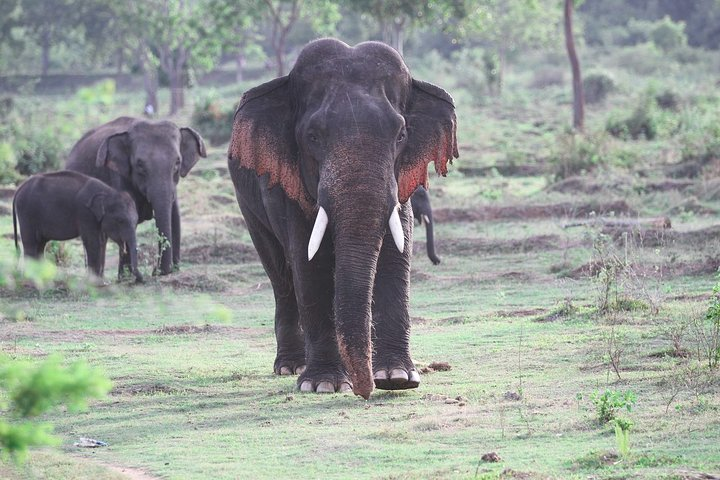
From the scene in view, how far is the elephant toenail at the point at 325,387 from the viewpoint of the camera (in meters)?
8.88

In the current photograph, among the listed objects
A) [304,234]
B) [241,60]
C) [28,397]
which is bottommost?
[241,60]

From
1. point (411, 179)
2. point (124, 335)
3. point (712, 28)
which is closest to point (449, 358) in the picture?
point (411, 179)

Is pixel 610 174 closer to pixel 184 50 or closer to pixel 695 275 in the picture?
pixel 695 275

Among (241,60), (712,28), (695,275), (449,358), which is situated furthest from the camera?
(712,28)

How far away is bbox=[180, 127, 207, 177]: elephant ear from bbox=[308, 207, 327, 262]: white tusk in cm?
1021

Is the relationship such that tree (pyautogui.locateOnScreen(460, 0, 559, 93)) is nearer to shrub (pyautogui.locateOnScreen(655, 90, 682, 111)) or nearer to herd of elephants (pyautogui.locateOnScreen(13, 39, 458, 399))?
shrub (pyautogui.locateOnScreen(655, 90, 682, 111))

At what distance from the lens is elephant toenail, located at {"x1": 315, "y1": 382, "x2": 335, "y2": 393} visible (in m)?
8.88

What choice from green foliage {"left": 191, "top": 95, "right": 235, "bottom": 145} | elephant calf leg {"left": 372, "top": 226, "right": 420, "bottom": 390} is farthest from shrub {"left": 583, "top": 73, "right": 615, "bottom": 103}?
elephant calf leg {"left": 372, "top": 226, "right": 420, "bottom": 390}

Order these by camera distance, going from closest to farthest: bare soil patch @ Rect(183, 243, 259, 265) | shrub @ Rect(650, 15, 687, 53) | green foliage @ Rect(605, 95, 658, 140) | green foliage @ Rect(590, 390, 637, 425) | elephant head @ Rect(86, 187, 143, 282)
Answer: green foliage @ Rect(590, 390, 637, 425), elephant head @ Rect(86, 187, 143, 282), bare soil patch @ Rect(183, 243, 259, 265), green foliage @ Rect(605, 95, 658, 140), shrub @ Rect(650, 15, 687, 53)

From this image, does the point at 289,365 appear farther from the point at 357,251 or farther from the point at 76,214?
the point at 76,214

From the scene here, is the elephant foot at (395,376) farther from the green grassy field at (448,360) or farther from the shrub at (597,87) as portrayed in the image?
the shrub at (597,87)

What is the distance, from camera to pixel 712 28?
235ft

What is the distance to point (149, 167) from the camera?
17062mm

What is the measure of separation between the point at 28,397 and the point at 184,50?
49220mm
